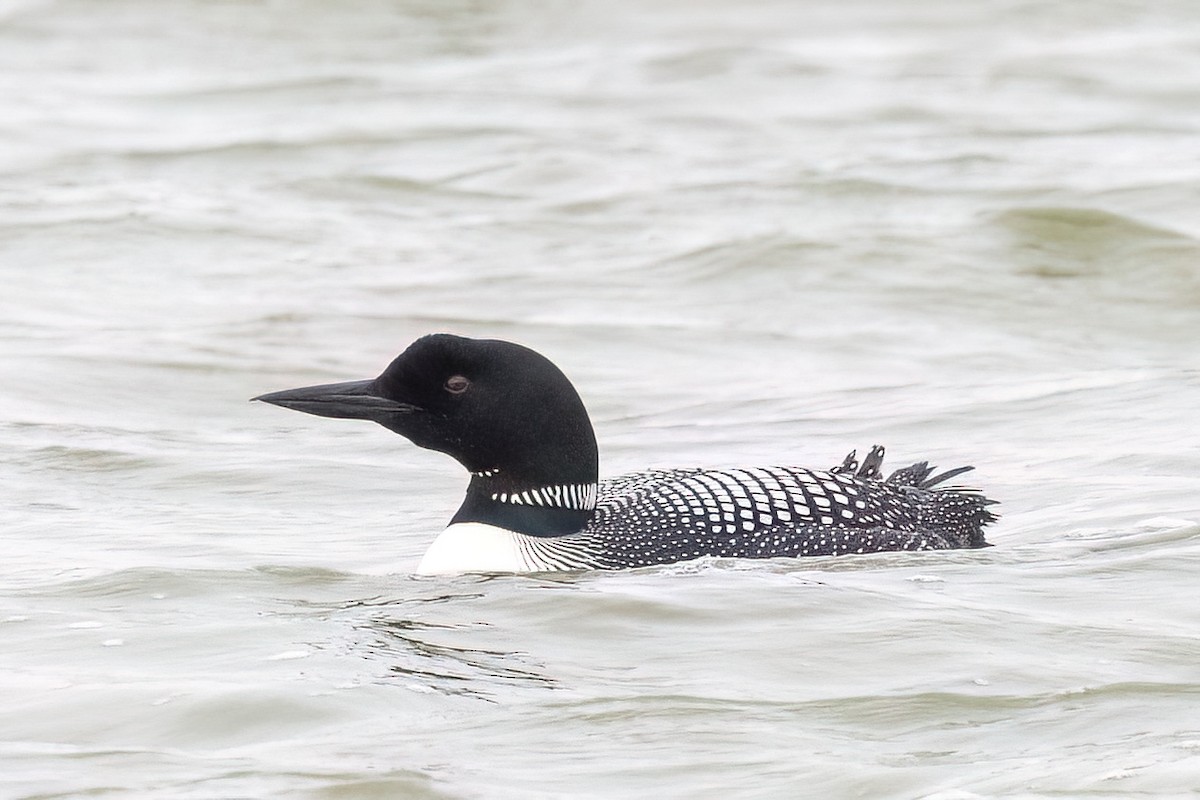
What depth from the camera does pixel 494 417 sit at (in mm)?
5609

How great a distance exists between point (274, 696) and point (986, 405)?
433cm

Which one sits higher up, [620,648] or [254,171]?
[254,171]

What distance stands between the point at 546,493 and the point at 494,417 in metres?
0.25

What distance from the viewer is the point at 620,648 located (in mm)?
4902

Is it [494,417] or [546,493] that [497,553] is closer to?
[546,493]

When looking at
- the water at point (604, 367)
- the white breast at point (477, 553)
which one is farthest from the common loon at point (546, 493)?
the water at point (604, 367)

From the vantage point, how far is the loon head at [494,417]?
5.61m

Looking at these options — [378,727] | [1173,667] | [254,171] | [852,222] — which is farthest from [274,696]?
[254,171]

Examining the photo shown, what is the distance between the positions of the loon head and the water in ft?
0.82

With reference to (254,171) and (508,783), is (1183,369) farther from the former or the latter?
(254,171)

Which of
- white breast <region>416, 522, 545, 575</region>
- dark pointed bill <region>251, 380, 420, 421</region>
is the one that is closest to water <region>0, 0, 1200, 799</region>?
white breast <region>416, 522, 545, 575</region>

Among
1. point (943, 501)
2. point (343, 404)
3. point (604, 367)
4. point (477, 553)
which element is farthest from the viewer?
point (604, 367)

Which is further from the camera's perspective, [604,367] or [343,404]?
[604,367]

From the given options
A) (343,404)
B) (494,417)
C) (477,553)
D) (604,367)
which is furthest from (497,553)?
(604,367)
